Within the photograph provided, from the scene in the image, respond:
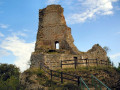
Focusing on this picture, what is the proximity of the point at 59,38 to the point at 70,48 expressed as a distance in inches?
103

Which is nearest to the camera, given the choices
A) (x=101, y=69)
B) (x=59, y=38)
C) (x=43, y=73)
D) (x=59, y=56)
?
(x=43, y=73)

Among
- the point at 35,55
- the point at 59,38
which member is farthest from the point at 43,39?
the point at 35,55

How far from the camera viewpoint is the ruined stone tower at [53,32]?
22341mm

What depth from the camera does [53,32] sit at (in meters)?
23.4

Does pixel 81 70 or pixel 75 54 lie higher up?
pixel 75 54

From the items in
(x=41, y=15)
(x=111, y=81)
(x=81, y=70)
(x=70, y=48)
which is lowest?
(x=111, y=81)

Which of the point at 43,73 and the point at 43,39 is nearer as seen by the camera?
the point at 43,73

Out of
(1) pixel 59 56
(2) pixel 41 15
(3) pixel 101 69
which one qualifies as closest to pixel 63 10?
(2) pixel 41 15

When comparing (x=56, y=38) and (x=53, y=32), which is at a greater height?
(x=53, y=32)

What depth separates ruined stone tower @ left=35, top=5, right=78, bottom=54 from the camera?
73.3 ft

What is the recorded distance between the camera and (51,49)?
2155 centimetres

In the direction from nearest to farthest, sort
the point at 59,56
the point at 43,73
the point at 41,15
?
1. the point at 43,73
2. the point at 59,56
3. the point at 41,15

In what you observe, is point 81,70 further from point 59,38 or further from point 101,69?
point 59,38

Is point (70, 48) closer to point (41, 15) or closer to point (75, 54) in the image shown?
point (75, 54)
